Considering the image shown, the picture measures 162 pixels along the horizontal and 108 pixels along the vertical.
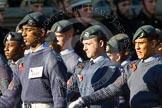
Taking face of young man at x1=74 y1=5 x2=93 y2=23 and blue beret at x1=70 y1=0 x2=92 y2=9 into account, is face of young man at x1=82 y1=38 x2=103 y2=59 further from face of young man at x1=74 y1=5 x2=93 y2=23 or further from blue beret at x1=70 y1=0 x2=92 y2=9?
blue beret at x1=70 y1=0 x2=92 y2=9

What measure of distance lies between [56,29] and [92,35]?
1.47 metres

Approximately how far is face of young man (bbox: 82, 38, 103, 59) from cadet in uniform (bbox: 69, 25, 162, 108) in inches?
17.2

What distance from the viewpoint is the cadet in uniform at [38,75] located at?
6227 mm

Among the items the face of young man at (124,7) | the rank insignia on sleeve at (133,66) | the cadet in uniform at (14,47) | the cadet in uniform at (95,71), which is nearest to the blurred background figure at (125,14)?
the face of young man at (124,7)

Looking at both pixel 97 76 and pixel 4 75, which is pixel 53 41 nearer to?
pixel 4 75

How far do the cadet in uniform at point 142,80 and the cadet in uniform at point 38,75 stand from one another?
1.08 feet

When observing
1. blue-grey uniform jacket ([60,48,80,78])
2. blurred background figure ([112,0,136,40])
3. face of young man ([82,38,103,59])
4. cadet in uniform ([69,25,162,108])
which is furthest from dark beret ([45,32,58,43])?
cadet in uniform ([69,25,162,108])

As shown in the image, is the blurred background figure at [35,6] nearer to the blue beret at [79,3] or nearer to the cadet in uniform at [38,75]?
the blue beret at [79,3]

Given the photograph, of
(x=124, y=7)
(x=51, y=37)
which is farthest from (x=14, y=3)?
(x=51, y=37)

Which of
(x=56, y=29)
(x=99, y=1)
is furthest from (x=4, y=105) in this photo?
(x=99, y=1)

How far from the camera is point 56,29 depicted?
824 cm

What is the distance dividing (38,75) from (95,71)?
0.65 metres

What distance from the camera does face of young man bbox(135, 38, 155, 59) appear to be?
246 inches

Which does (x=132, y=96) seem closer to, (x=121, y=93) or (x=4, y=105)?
(x=121, y=93)
